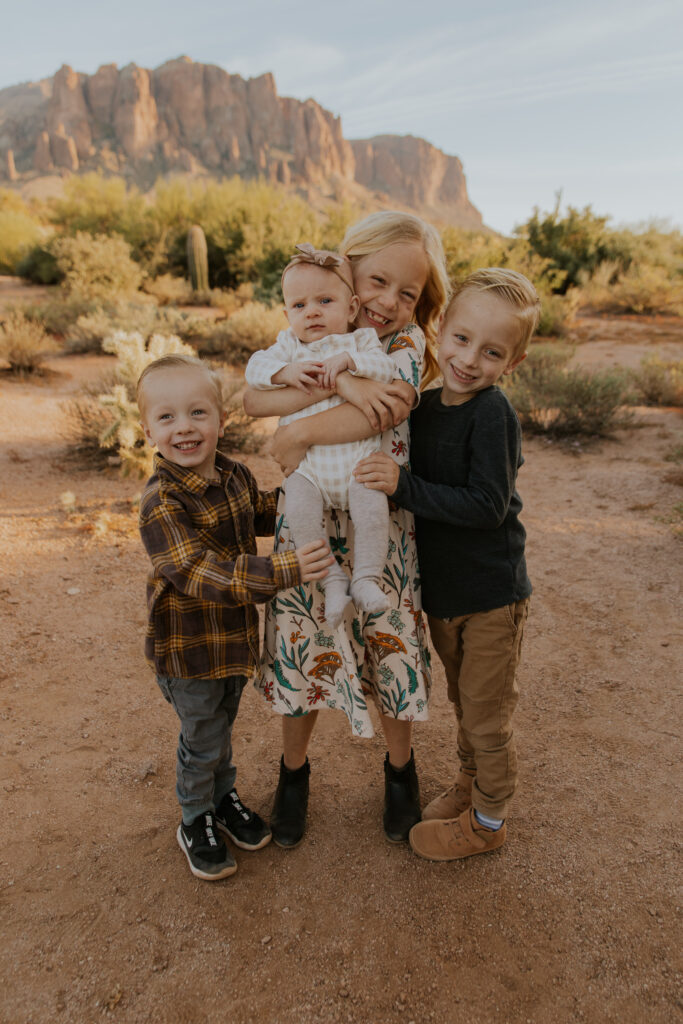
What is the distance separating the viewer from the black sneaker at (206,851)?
6.57 ft

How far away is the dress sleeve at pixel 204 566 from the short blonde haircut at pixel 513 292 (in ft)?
2.79

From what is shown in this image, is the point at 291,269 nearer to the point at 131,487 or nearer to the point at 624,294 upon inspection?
the point at 131,487

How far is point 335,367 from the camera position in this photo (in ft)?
5.41

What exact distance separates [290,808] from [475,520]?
1.29m

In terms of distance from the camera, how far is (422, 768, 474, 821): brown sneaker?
2.21 metres

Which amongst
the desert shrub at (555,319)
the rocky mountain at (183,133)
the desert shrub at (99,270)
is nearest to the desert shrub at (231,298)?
the desert shrub at (99,270)

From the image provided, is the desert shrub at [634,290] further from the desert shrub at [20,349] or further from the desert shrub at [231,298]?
the desert shrub at [20,349]

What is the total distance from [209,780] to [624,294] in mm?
14840

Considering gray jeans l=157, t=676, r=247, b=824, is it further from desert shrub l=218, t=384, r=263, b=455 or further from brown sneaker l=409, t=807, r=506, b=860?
desert shrub l=218, t=384, r=263, b=455

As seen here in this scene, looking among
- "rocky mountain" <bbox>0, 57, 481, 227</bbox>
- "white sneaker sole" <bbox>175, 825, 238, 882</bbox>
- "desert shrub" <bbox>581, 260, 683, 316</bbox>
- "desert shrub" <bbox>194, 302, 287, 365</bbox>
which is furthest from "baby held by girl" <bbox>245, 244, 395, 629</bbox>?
"rocky mountain" <bbox>0, 57, 481, 227</bbox>

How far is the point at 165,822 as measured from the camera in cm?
226

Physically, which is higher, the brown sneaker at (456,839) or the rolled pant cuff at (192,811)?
the rolled pant cuff at (192,811)

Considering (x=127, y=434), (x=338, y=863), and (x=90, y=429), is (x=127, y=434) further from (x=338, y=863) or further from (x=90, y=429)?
(x=338, y=863)

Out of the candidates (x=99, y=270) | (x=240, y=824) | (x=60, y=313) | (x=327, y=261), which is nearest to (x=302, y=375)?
(x=327, y=261)
